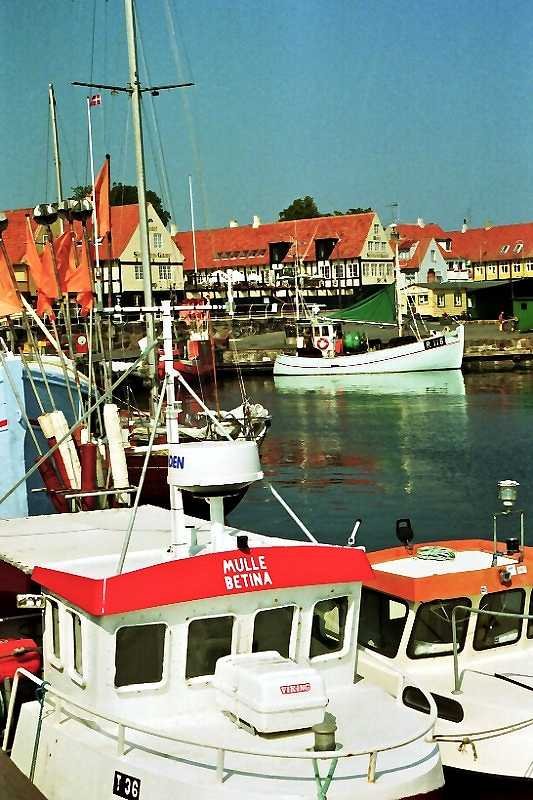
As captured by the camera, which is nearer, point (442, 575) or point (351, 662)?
point (351, 662)

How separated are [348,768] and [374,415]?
49673 mm

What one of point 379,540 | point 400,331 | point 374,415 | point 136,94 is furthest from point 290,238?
point 379,540

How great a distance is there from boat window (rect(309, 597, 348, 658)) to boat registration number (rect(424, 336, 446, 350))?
72677mm

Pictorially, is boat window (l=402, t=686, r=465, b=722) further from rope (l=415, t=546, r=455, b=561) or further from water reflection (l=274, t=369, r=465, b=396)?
water reflection (l=274, t=369, r=465, b=396)

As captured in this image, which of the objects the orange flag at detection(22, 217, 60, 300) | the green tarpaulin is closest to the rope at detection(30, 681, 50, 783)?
the orange flag at detection(22, 217, 60, 300)

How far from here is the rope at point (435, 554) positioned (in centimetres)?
1569

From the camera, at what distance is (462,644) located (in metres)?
14.7

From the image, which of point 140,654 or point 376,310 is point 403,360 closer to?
point 376,310

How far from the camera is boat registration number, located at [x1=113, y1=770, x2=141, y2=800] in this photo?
1070 cm

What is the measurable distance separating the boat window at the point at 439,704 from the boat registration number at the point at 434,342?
7137 cm

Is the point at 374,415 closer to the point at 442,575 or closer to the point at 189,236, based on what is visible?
the point at 442,575

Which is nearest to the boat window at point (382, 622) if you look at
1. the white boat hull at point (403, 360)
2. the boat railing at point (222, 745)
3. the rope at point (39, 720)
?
the boat railing at point (222, 745)

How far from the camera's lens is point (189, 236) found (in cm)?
13538

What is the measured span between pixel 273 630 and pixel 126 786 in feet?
7.11
